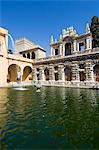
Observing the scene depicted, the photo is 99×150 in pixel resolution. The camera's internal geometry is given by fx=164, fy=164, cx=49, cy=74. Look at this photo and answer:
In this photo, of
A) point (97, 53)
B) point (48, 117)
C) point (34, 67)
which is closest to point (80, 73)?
point (97, 53)

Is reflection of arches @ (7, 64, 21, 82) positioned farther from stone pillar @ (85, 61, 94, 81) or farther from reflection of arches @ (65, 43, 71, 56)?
stone pillar @ (85, 61, 94, 81)

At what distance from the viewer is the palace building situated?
1294 inches

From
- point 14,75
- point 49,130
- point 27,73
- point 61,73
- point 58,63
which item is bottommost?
point 49,130

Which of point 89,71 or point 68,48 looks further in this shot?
point 68,48

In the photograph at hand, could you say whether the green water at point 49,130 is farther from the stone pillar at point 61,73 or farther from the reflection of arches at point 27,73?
the reflection of arches at point 27,73

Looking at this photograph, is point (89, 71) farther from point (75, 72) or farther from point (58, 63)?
point (58, 63)

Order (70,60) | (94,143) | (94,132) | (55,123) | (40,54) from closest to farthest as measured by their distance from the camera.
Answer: (94,143) → (94,132) → (55,123) → (70,60) → (40,54)

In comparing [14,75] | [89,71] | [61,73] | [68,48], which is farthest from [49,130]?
[68,48]

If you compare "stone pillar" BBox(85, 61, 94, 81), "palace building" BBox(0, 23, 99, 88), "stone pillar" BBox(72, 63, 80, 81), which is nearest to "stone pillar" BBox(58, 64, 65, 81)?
"palace building" BBox(0, 23, 99, 88)

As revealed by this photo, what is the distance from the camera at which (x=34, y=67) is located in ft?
146

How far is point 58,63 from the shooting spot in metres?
38.5

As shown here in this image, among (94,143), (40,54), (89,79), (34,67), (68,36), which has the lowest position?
(94,143)

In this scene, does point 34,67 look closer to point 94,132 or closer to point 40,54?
point 40,54

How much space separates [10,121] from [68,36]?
129 feet
